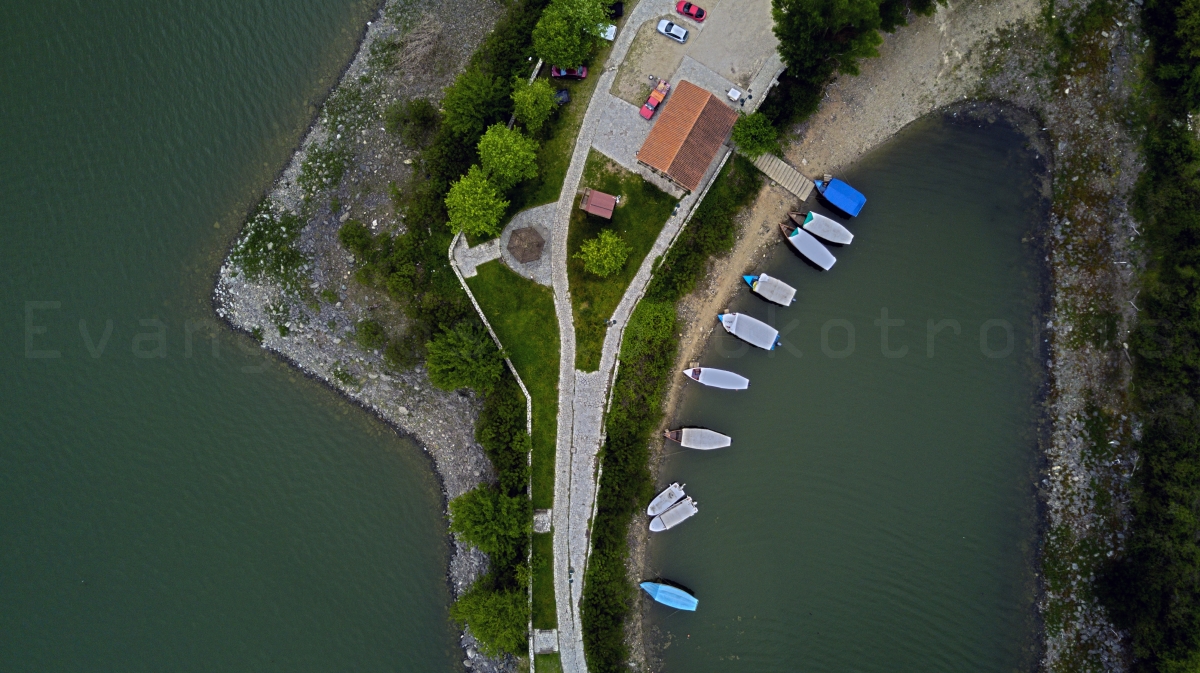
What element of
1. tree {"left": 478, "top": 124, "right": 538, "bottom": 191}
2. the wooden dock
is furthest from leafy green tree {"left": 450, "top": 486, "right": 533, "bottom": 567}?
the wooden dock

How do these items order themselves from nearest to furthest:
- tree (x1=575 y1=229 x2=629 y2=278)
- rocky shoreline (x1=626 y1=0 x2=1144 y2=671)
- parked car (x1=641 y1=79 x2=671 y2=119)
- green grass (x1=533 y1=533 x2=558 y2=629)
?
tree (x1=575 y1=229 x2=629 y2=278) → parked car (x1=641 y1=79 x2=671 y2=119) → green grass (x1=533 y1=533 x2=558 y2=629) → rocky shoreline (x1=626 y1=0 x2=1144 y2=671)

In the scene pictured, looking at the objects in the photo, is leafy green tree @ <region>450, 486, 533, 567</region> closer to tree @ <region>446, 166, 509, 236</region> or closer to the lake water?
the lake water

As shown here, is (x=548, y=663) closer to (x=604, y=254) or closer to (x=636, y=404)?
(x=636, y=404)

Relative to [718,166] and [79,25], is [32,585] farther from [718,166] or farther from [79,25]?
[718,166]

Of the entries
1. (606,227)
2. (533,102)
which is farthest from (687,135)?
(533,102)

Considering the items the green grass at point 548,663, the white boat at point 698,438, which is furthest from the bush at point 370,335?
the green grass at point 548,663

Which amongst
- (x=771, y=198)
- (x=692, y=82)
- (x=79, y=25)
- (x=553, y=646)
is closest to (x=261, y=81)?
(x=79, y=25)

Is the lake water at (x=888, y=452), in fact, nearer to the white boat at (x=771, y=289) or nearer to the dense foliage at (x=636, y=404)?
the white boat at (x=771, y=289)
